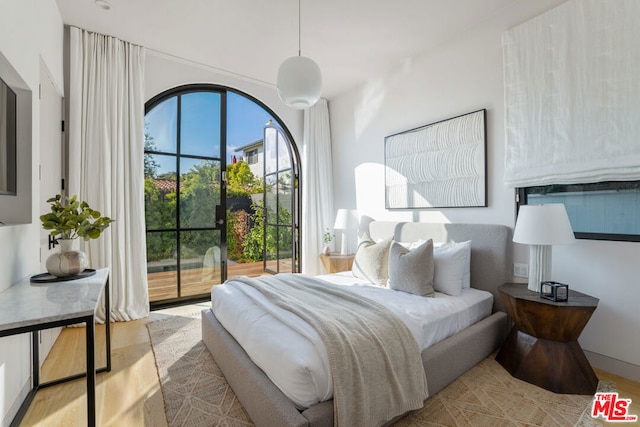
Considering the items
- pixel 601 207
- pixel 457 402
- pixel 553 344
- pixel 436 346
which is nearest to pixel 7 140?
pixel 436 346

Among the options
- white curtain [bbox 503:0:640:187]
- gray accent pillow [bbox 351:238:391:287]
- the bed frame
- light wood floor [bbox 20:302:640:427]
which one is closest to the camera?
the bed frame

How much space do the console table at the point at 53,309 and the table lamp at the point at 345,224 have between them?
282 cm

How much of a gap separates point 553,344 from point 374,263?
4.64ft

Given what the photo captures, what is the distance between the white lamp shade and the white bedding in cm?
69

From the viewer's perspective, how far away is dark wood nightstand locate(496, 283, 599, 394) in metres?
1.94

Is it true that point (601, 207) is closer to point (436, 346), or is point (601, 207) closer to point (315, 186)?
point (436, 346)

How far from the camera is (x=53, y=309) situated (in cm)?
127

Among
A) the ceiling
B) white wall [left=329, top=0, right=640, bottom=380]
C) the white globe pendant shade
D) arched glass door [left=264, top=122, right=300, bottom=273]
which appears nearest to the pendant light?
the white globe pendant shade

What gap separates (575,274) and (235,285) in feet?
8.82

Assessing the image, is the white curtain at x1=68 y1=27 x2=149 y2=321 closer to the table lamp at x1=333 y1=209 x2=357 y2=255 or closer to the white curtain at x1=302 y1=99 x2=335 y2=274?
the white curtain at x1=302 y1=99 x2=335 y2=274

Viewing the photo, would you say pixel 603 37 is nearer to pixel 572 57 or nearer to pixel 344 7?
pixel 572 57

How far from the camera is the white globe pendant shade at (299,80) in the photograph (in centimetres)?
216

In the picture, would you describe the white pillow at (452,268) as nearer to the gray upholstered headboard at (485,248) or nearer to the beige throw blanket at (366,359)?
the gray upholstered headboard at (485,248)

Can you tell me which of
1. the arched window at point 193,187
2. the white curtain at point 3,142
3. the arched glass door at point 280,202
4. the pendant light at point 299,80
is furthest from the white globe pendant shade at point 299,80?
the arched glass door at point 280,202
